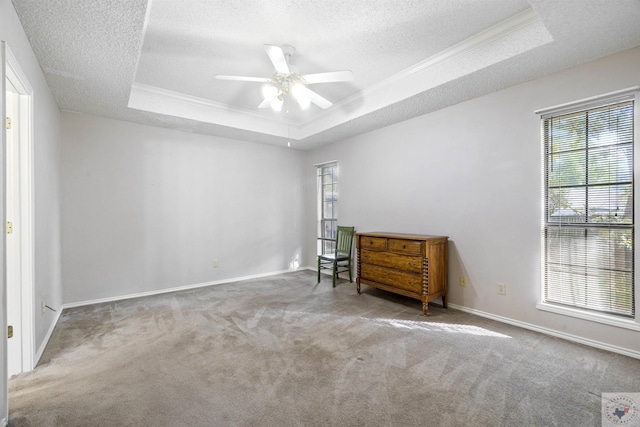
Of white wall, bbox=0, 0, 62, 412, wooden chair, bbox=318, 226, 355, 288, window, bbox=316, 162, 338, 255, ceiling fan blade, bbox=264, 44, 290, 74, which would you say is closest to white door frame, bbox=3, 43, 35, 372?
white wall, bbox=0, 0, 62, 412

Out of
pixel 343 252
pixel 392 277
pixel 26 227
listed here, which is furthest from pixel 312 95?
pixel 343 252

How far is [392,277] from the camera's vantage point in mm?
3617

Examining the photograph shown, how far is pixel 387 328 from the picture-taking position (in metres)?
2.90

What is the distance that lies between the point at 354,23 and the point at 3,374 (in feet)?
10.8

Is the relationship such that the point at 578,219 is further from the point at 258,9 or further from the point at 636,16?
the point at 258,9

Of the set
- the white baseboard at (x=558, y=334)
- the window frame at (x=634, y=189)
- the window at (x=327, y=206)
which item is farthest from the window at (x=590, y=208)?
the window at (x=327, y=206)

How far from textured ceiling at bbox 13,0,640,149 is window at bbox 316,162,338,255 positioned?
1.78 m

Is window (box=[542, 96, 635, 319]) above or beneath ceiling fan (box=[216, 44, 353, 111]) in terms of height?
beneath

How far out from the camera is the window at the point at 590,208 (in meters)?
2.40

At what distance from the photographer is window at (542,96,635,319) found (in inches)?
94.6

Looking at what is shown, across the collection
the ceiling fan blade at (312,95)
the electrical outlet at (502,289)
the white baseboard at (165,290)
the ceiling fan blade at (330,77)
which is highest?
the ceiling fan blade at (330,77)

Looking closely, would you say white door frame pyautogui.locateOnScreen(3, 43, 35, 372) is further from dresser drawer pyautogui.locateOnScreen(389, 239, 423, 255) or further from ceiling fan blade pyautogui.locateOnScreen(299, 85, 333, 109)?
dresser drawer pyautogui.locateOnScreen(389, 239, 423, 255)

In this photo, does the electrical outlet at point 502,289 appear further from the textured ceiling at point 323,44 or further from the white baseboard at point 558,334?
the textured ceiling at point 323,44

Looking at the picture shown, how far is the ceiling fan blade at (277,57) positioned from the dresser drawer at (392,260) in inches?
94.2
